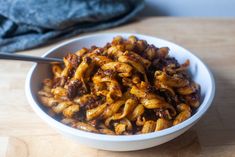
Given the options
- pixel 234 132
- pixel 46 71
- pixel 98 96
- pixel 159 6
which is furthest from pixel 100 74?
pixel 159 6

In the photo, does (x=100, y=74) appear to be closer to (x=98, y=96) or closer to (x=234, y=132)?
(x=98, y=96)

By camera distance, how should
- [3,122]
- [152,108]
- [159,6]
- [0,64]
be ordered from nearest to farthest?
1. [152,108]
2. [3,122]
3. [0,64]
4. [159,6]

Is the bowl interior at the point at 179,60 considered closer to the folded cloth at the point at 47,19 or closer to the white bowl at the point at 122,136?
the white bowl at the point at 122,136

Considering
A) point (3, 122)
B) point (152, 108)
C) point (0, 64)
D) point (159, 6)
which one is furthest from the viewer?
point (159, 6)

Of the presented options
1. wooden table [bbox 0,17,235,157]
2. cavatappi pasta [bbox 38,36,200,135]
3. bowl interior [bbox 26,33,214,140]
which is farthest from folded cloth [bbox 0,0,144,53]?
cavatappi pasta [bbox 38,36,200,135]

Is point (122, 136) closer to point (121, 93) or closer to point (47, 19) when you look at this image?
point (121, 93)
